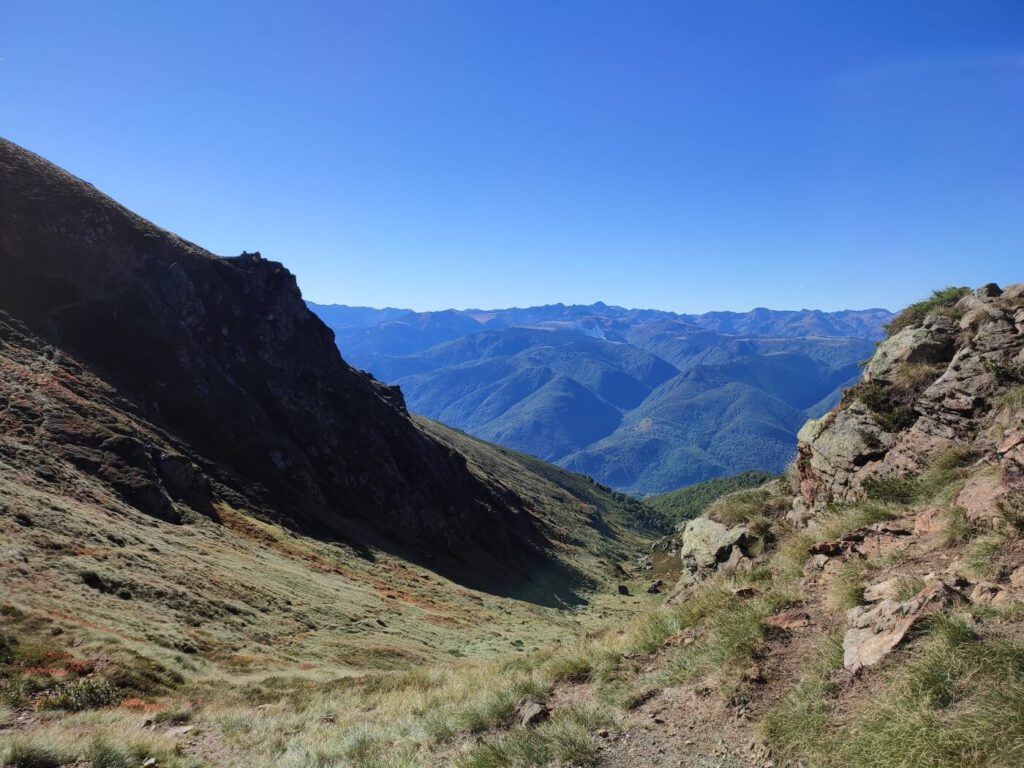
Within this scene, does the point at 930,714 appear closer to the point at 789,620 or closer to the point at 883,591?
the point at 883,591

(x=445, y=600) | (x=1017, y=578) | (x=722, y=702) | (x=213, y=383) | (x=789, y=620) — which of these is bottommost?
(x=445, y=600)

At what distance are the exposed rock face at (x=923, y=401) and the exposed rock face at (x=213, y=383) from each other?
42.2 m

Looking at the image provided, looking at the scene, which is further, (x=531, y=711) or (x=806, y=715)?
(x=531, y=711)

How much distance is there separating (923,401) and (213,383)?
67.7m

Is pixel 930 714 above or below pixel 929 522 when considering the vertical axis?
below

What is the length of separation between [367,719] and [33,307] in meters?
63.6

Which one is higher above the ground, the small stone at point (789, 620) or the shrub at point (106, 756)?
the small stone at point (789, 620)

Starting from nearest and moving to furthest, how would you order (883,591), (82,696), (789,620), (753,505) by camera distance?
(883,591), (789,620), (82,696), (753,505)

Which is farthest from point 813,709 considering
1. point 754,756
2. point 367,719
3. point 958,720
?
point 367,719

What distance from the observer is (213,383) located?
211 ft

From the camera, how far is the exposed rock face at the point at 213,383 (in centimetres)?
5259

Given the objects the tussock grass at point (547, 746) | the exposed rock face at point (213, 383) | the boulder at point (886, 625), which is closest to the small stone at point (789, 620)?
the boulder at point (886, 625)

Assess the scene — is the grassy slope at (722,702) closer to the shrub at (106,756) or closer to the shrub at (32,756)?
the shrub at (32,756)

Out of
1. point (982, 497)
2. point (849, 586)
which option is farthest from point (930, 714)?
point (982, 497)
